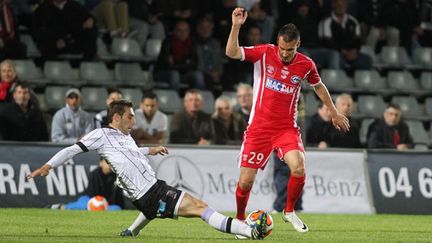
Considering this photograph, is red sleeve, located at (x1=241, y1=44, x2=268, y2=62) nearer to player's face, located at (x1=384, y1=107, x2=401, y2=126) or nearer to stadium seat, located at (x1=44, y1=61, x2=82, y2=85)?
player's face, located at (x1=384, y1=107, x2=401, y2=126)

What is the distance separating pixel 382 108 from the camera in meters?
23.7

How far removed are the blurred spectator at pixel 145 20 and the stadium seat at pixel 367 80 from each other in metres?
4.21

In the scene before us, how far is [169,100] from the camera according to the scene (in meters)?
21.8

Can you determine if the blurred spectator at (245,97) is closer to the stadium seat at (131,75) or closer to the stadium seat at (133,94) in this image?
the stadium seat at (133,94)

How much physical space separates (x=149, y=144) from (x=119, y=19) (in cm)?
504

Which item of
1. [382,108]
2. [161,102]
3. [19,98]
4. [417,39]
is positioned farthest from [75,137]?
[417,39]

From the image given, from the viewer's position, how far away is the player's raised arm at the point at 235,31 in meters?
11.9

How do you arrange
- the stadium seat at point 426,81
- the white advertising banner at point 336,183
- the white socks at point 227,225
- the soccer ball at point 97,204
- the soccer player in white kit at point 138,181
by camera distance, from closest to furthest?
1. the white socks at point 227,225
2. the soccer player in white kit at point 138,181
3. the soccer ball at point 97,204
4. the white advertising banner at point 336,183
5. the stadium seat at point 426,81

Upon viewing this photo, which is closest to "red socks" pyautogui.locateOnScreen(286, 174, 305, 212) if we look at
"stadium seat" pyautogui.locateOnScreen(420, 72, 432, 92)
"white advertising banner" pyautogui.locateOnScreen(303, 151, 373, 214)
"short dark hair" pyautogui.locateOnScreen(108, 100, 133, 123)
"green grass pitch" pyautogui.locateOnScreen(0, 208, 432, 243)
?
"green grass pitch" pyautogui.locateOnScreen(0, 208, 432, 243)

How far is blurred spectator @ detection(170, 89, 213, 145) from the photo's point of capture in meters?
19.2

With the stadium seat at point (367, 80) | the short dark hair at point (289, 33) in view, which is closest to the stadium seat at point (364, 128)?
the stadium seat at point (367, 80)

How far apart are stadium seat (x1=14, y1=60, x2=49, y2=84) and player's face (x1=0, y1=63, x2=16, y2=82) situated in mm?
2047

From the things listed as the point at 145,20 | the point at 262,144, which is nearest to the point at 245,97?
the point at 145,20

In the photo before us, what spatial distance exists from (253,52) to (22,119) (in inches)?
262
